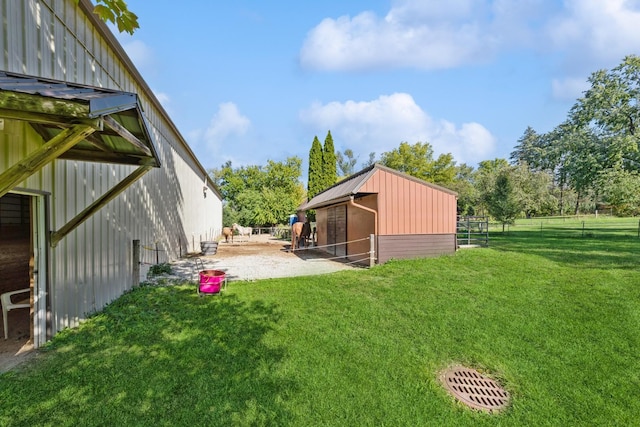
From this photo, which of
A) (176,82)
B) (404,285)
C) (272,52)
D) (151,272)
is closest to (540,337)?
(404,285)

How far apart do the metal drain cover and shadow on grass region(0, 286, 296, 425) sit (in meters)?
2.00

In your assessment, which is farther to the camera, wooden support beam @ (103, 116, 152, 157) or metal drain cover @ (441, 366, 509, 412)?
metal drain cover @ (441, 366, 509, 412)

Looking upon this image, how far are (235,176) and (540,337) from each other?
1600 inches

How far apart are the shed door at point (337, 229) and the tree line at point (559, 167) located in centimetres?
1399

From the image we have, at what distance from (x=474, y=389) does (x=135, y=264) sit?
7.12 m

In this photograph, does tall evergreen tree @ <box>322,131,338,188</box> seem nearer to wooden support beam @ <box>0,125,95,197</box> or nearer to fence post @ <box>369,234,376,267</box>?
fence post @ <box>369,234,376,267</box>

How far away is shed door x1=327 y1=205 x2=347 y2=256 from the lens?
39.8 ft

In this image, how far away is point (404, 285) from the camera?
7.06m

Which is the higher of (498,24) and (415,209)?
(498,24)

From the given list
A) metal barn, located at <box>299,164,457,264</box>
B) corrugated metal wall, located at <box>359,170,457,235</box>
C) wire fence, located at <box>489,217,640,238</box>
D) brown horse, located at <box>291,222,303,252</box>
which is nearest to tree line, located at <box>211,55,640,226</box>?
wire fence, located at <box>489,217,640,238</box>

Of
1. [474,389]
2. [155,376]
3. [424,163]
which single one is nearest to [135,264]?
[155,376]

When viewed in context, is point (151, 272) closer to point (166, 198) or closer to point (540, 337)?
point (166, 198)

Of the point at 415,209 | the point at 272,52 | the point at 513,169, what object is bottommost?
the point at 415,209

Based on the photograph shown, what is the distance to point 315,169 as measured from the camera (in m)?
27.6
